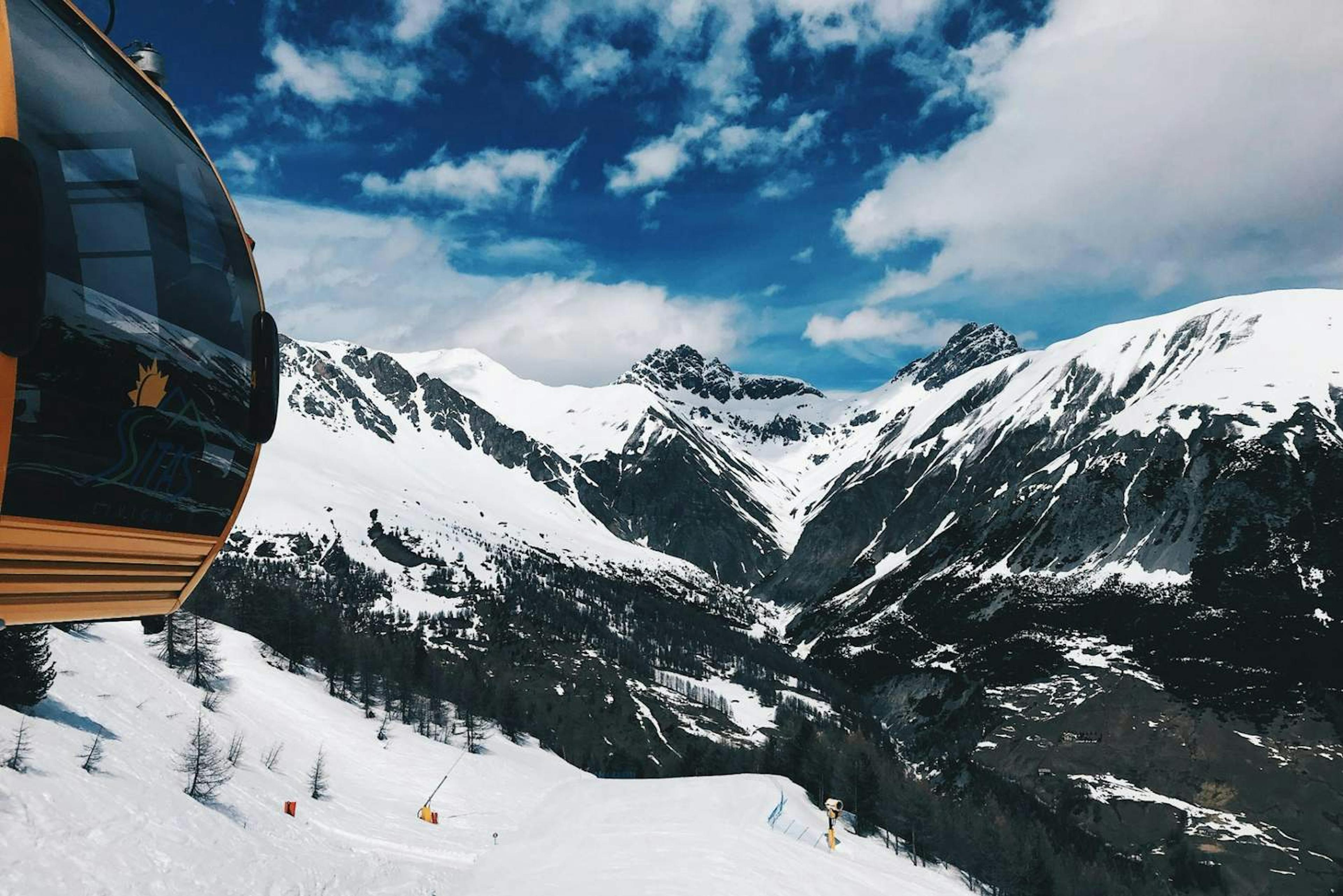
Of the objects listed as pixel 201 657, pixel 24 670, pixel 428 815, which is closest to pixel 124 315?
pixel 24 670

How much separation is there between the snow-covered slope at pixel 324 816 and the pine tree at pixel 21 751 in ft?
0.88

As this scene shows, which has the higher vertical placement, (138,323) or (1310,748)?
(1310,748)

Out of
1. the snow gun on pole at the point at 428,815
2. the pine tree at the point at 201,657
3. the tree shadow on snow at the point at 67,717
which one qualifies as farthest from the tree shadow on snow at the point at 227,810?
the pine tree at the point at 201,657

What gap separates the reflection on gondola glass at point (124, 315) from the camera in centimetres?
598

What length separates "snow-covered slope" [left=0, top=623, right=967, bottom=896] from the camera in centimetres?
2142

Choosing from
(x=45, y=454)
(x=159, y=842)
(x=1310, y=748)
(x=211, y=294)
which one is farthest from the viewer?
(x=1310, y=748)

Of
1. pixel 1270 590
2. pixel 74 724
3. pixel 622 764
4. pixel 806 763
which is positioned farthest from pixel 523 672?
pixel 1270 590

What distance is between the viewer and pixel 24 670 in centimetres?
2875

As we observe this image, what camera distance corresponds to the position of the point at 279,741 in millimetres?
50344

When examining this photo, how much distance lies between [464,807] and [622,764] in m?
97.2

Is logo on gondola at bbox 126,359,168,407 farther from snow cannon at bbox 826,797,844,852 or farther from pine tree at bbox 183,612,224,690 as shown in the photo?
snow cannon at bbox 826,797,844,852

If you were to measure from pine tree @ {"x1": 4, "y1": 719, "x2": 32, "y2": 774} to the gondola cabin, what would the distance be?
19.3 m

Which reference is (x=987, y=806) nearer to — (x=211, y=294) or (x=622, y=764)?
(x=622, y=764)

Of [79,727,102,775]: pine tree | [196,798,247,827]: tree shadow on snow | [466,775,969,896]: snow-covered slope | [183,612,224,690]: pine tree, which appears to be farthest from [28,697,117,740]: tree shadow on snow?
[183,612,224,690]: pine tree
